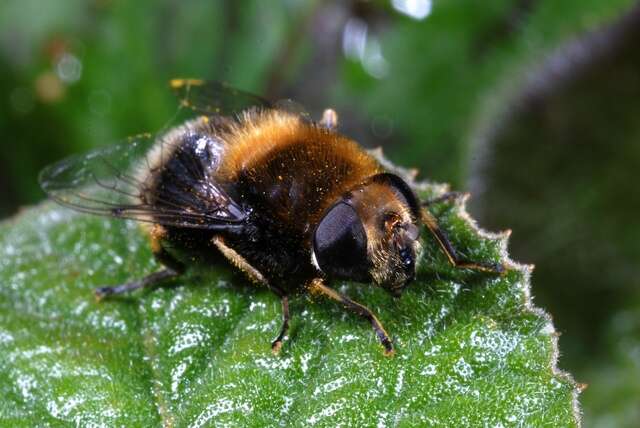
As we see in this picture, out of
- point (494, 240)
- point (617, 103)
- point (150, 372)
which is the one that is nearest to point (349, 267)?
point (494, 240)

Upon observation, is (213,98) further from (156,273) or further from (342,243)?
(342,243)

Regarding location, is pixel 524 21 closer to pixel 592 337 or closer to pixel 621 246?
pixel 621 246

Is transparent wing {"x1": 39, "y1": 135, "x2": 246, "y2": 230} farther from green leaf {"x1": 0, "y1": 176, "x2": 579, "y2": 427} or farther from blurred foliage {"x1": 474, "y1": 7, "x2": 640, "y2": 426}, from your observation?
blurred foliage {"x1": 474, "y1": 7, "x2": 640, "y2": 426}

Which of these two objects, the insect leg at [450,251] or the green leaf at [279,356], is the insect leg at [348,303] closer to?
the green leaf at [279,356]

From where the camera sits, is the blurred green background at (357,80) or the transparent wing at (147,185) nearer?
the transparent wing at (147,185)

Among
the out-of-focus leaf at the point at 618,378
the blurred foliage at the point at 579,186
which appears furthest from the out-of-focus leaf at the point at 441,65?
the out-of-focus leaf at the point at 618,378

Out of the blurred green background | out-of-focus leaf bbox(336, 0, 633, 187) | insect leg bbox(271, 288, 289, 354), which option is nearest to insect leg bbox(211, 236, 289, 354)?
insect leg bbox(271, 288, 289, 354)

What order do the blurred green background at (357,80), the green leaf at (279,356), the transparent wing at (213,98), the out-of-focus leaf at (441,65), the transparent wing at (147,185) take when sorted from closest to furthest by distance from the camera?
1. the green leaf at (279,356)
2. the transparent wing at (147,185)
3. the transparent wing at (213,98)
4. the blurred green background at (357,80)
5. the out-of-focus leaf at (441,65)

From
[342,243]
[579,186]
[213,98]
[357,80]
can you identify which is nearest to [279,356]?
[342,243]
